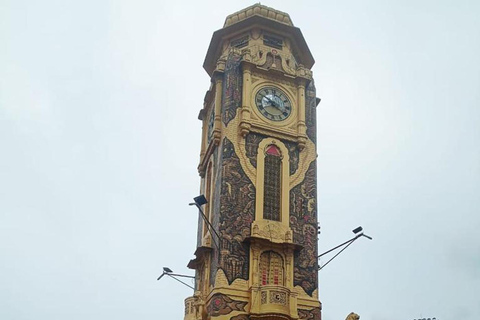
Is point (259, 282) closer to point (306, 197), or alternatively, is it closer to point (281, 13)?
point (306, 197)

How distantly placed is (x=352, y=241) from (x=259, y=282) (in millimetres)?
5458

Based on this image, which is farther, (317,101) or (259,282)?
(317,101)

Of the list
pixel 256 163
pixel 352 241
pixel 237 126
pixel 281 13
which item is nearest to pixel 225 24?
pixel 281 13

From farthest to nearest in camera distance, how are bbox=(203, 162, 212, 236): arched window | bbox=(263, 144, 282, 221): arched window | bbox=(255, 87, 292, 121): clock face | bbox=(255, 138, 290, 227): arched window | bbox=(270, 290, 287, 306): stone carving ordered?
bbox=(255, 87, 292, 121): clock face, bbox=(203, 162, 212, 236): arched window, bbox=(263, 144, 282, 221): arched window, bbox=(255, 138, 290, 227): arched window, bbox=(270, 290, 287, 306): stone carving

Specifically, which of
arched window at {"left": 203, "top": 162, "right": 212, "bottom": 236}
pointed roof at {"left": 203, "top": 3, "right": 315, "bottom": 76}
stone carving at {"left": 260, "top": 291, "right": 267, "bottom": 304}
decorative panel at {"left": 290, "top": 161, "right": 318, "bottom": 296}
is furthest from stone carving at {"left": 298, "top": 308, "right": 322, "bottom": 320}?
pointed roof at {"left": 203, "top": 3, "right": 315, "bottom": 76}

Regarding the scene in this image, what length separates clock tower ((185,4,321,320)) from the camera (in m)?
28.1

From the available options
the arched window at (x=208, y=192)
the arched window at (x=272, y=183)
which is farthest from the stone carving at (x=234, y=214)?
the arched window at (x=208, y=192)

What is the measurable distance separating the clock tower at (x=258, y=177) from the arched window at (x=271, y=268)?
1.9 inches

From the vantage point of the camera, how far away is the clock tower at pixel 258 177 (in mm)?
28125

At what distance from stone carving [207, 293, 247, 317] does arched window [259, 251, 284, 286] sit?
5.46 ft

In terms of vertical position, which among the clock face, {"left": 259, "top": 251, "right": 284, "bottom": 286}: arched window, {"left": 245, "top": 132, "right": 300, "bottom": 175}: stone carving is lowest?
{"left": 259, "top": 251, "right": 284, "bottom": 286}: arched window

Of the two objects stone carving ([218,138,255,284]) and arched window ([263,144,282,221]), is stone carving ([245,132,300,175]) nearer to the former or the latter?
arched window ([263,144,282,221])

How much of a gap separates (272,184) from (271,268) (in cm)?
457

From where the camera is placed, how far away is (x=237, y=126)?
3194 centimetres
